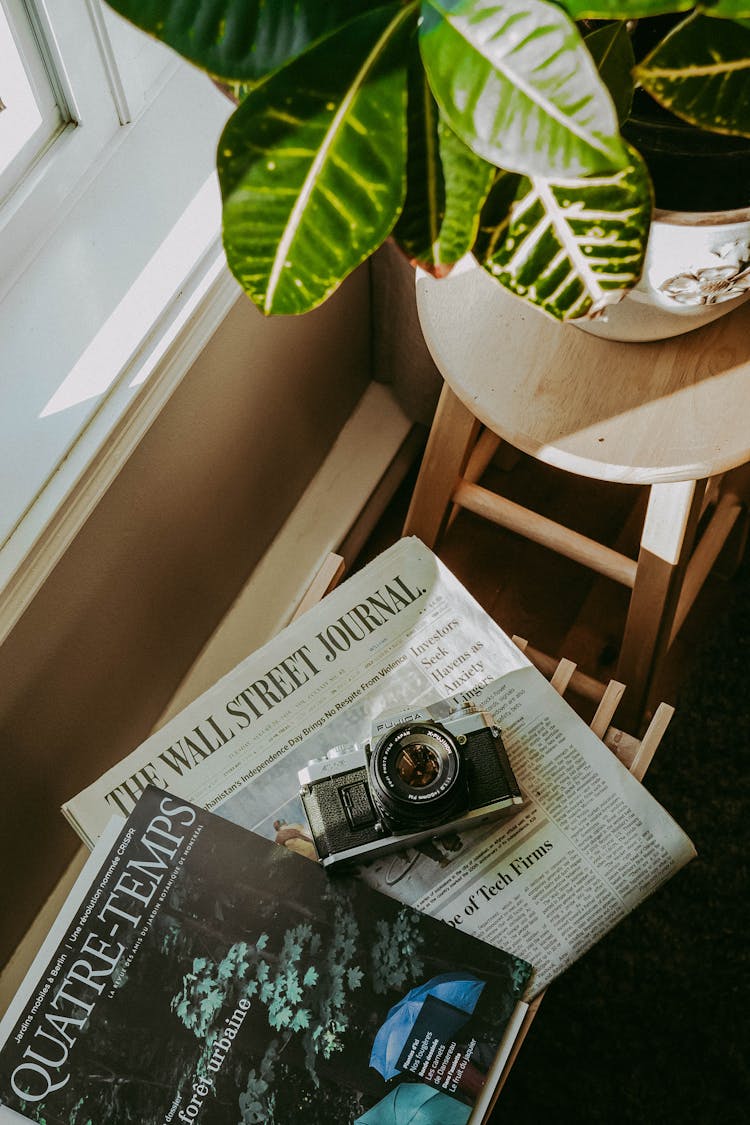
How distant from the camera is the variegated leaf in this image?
391 millimetres

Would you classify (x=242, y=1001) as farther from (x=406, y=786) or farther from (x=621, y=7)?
(x=621, y=7)

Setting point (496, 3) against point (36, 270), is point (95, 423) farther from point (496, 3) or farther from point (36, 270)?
point (496, 3)

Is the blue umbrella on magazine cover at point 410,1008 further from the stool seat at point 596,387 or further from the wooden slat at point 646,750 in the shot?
the stool seat at point 596,387

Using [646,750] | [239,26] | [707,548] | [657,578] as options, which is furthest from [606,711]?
[239,26]

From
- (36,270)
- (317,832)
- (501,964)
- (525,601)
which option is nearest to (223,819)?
(317,832)

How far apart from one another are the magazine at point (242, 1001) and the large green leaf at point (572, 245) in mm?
404

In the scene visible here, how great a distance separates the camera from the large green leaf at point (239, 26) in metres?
0.44

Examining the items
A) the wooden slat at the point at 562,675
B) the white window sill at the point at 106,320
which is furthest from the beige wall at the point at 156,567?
the wooden slat at the point at 562,675

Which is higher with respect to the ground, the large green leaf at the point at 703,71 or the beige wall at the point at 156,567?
the large green leaf at the point at 703,71

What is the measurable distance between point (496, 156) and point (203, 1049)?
56 cm

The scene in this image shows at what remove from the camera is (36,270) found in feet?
2.60

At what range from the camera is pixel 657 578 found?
85cm

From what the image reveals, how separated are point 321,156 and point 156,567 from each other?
577 mm

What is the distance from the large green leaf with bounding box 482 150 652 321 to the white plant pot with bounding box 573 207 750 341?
0.05 metres
